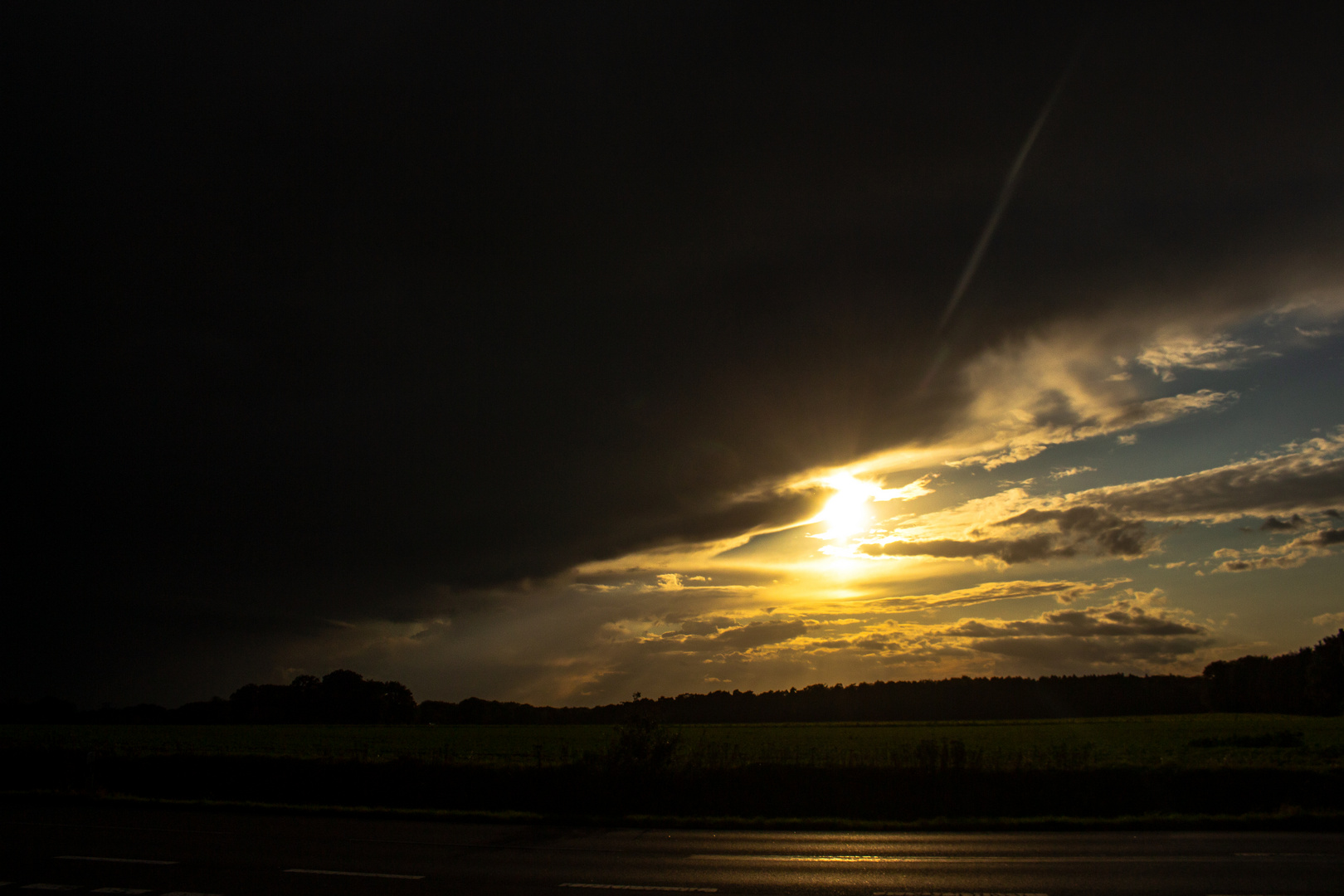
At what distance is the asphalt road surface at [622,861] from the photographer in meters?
13.9

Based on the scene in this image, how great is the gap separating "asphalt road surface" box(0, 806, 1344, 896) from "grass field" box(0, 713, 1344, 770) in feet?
24.8

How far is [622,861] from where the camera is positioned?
1723 centimetres

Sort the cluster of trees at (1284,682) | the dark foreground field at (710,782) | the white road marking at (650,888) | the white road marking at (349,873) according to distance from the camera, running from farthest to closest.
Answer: the cluster of trees at (1284,682) → the dark foreground field at (710,782) → the white road marking at (349,873) → the white road marking at (650,888)

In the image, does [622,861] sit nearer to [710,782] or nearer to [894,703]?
[710,782]

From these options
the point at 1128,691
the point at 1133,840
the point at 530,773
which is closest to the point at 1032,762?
the point at 1133,840

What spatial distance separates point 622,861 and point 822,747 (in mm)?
50948

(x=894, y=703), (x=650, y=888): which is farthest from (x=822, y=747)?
(x=894, y=703)

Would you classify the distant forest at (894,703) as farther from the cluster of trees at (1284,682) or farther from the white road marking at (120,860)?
the white road marking at (120,860)

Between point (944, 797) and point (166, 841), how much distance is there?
24.3 metres

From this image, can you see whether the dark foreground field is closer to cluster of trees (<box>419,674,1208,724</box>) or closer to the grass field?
the grass field

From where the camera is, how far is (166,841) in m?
19.7

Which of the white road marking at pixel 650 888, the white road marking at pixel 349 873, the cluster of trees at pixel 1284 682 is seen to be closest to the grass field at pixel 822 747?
the white road marking at pixel 650 888

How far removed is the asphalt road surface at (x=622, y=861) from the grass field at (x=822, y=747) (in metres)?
7.55

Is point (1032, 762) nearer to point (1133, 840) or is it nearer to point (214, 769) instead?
point (1133, 840)
